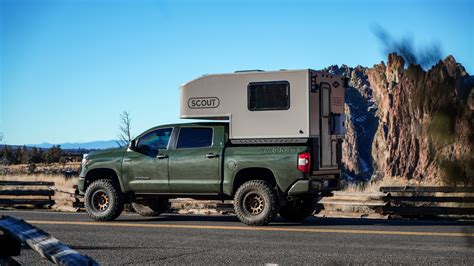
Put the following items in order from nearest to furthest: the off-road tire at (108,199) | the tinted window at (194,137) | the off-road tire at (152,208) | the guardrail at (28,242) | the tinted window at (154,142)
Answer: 1. the guardrail at (28,242)
2. the tinted window at (194,137)
3. the off-road tire at (108,199)
4. the tinted window at (154,142)
5. the off-road tire at (152,208)

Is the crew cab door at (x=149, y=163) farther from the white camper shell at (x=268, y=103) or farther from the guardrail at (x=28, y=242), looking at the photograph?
the guardrail at (x=28, y=242)

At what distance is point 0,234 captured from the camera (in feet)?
18.1

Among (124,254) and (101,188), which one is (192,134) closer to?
(101,188)

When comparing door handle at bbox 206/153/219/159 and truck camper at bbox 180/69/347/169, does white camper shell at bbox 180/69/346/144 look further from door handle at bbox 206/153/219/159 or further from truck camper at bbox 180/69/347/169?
door handle at bbox 206/153/219/159

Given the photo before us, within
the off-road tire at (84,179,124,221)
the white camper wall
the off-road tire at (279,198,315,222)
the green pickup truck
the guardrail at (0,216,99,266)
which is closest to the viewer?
the guardrail at (0,216,99,266)

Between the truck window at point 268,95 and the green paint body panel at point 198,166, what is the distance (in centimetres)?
80

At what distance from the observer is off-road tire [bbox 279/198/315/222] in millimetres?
14086

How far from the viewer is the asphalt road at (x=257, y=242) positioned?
8.90 m

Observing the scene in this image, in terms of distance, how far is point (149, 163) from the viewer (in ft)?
45.5

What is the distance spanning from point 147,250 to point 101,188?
4.53 m

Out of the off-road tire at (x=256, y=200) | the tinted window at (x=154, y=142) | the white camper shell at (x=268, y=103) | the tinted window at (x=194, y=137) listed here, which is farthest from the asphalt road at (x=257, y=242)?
the white camper shell at (x=268, y=103)

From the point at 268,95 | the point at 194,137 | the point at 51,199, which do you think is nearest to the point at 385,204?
the point at 268,95

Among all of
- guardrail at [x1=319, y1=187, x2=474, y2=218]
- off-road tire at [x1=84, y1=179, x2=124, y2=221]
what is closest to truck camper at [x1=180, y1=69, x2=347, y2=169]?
guardrail at [x1=319, y1=187, x2=474, y2=218]

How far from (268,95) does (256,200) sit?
2.10 metres
